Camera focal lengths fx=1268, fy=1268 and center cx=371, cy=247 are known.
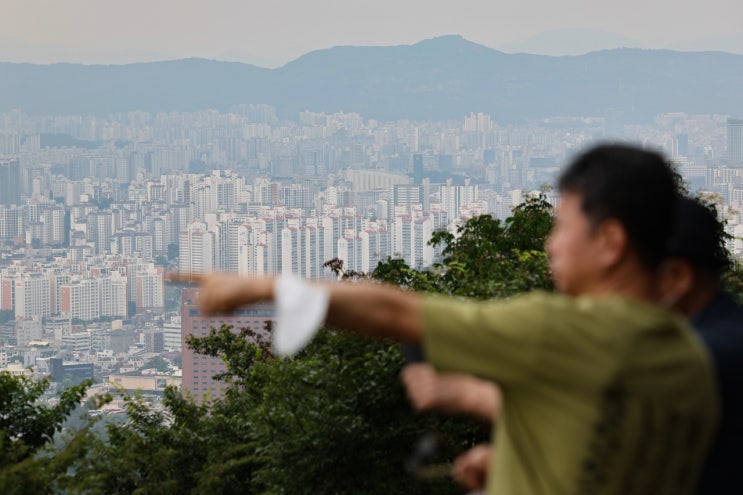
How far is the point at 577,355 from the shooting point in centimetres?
158

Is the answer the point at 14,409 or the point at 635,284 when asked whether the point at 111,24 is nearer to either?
the point at 14,409

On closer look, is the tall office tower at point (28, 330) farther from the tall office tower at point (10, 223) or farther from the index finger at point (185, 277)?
the index finger at point (185, 277)

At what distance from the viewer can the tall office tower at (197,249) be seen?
355ft

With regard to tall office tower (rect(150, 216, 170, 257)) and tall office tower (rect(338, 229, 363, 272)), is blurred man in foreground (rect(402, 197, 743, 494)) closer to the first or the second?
tall office tower (rect(338, 229, 363, 272))

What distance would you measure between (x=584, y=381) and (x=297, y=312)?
368 mm

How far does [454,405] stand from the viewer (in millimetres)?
1803

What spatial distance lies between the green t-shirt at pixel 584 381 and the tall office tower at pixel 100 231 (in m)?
128

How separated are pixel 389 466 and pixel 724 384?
29.8 ft

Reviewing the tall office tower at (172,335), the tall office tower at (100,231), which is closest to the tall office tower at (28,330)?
the tall office tower at (172,335)

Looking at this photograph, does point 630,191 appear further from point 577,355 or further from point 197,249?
point 197,249

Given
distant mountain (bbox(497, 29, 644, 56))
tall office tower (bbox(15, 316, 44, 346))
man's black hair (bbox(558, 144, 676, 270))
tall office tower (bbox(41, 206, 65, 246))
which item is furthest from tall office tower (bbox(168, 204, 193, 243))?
man's black hair (bbox(558, 144, 676, 270))

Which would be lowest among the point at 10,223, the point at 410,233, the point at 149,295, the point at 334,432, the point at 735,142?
the point at 149,295

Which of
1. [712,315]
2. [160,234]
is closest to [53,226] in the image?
[160,234]

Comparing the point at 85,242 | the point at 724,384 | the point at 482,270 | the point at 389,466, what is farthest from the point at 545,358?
the point at 85,242
